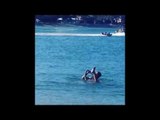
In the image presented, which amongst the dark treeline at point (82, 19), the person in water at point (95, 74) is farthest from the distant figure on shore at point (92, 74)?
the dark treeline at point (82, 19)

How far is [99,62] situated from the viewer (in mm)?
2467

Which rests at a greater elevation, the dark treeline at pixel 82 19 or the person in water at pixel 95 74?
the dark treeline at pixel 82 19

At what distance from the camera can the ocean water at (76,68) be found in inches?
96.5

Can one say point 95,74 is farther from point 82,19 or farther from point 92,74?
point 82,19

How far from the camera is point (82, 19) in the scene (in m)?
2.52

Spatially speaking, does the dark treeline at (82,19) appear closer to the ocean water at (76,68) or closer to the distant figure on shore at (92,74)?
the ocean water at (76,68)

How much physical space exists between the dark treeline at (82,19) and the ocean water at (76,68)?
0.28 feet

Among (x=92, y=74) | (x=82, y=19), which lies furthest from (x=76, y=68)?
(x=82, y=19)

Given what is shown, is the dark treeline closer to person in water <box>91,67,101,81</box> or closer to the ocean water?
the ocean water

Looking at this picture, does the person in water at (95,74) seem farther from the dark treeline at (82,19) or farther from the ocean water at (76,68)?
the dark treeline at (82,19)
